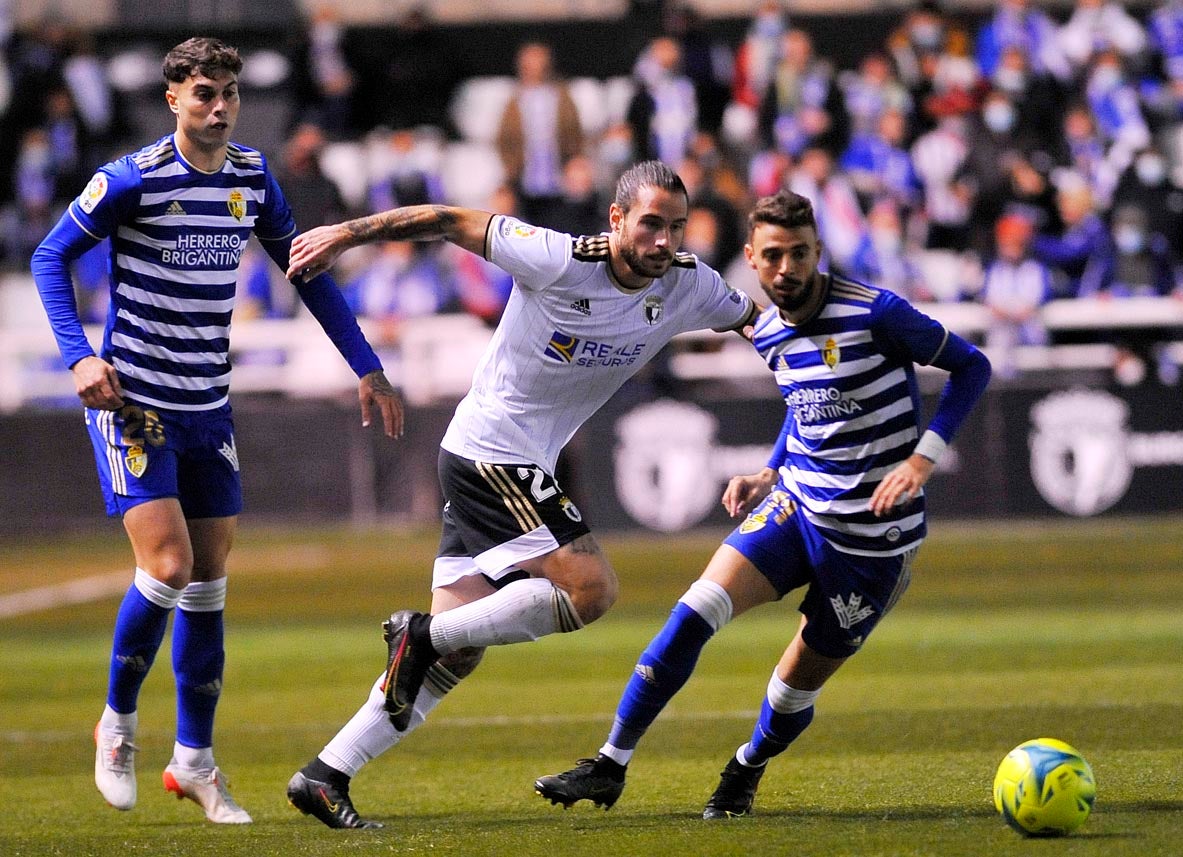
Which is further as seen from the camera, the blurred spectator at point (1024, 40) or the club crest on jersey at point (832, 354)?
the blurred spectator at point (1024, 40)

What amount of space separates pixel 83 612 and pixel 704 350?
21.5 feet

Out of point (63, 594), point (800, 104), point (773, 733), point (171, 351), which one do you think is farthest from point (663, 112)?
point (773, 733)

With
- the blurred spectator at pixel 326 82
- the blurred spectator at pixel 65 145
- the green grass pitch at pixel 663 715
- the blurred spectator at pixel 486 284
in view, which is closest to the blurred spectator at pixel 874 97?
the blurred spectator at pixel 486 284

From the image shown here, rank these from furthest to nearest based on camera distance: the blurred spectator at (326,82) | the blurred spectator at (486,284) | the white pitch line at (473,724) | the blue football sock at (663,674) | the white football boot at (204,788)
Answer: the blurred spectator at (326,82) < the blurred spectator at (486,284) < the white pitch line at (473,724) < the white football boot at (204,788) < the blue football sock at (663,674)

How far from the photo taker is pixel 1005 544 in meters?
16.1

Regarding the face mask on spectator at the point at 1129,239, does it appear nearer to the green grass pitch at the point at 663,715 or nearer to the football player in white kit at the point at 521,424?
the green grass pitch at the point at 663,715

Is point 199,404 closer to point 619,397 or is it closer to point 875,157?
point 619,397

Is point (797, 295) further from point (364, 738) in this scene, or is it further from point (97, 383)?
point (97, 383)

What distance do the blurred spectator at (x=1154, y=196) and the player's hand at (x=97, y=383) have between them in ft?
47.5

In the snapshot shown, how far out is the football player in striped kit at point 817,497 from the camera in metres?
6.23

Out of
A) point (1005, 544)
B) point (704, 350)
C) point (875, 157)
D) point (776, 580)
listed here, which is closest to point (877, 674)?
point (776, 580)

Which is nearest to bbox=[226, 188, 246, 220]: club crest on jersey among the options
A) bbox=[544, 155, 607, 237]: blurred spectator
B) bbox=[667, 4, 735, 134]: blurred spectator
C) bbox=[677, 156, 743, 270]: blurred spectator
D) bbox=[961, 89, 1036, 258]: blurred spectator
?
bbox=[677, 156, 743, 270]: blurred spectator

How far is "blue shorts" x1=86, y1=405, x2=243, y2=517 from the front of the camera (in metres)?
6.57

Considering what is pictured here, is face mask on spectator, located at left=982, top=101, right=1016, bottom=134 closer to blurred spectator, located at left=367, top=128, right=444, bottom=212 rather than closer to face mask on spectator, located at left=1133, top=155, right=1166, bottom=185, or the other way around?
face mask on spectator, located at left=1133, top=155, right=1166, bottom=185
